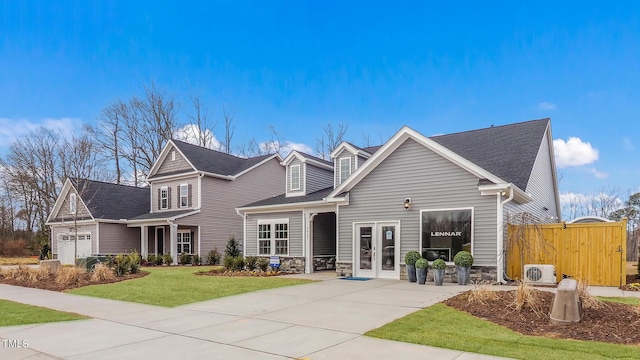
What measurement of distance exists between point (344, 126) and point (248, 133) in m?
10.2

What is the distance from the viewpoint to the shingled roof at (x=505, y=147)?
14719 millimetres

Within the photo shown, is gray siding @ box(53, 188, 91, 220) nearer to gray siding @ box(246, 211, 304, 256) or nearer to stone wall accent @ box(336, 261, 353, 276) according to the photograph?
gray siding @ box(246, 211, 304, 256)

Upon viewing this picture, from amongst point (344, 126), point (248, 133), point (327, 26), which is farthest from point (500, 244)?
point (248, 133)

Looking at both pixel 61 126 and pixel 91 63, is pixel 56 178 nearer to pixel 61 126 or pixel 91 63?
pixel 61 126

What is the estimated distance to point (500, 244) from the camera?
1259cm

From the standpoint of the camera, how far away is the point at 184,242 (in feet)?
84.4

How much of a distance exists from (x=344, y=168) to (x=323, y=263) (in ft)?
14.4

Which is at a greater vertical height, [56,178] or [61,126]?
[61,126]

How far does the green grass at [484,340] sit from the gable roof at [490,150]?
6244mm

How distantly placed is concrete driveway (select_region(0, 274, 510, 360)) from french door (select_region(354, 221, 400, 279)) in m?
3.08

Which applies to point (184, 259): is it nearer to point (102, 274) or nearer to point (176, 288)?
point (102, 274)

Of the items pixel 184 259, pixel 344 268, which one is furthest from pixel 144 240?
pixel 344 268

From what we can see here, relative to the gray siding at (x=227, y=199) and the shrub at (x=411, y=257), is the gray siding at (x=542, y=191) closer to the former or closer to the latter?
the shrub at (x=411, y=257)

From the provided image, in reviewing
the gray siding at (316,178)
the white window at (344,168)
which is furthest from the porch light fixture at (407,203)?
the gray siding at (316,178)
